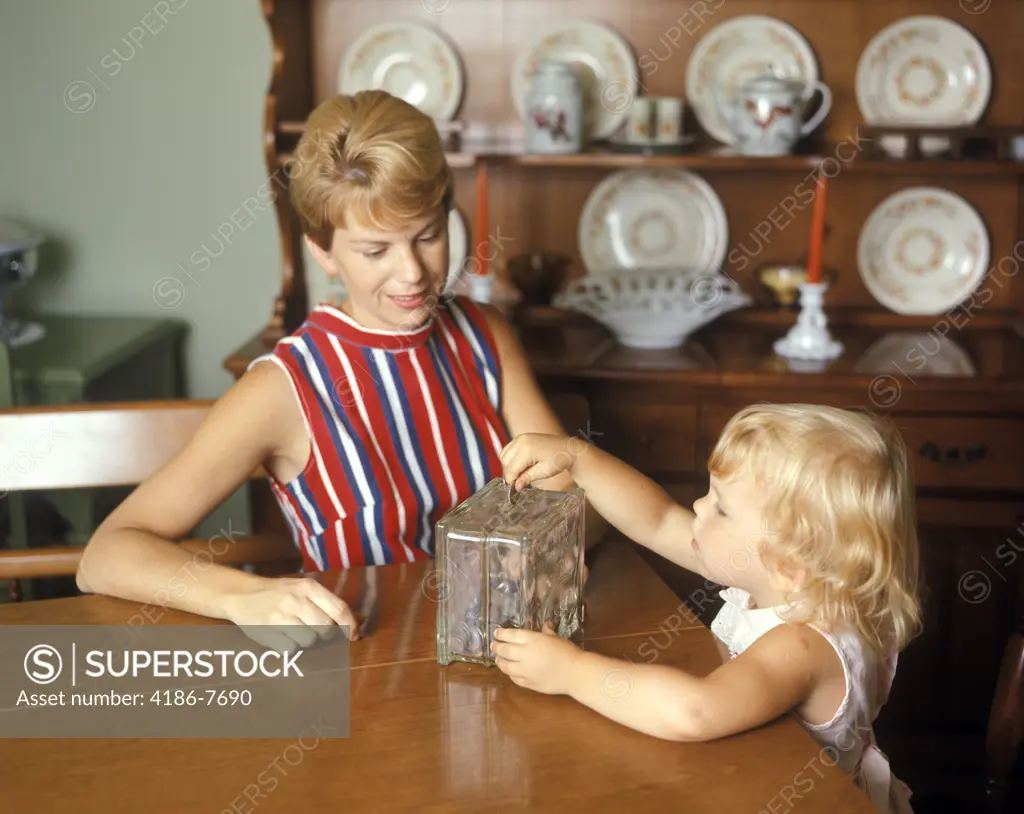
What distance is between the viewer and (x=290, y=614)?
120 centimetres

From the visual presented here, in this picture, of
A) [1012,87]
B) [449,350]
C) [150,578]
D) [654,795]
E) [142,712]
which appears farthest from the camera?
[1012,87]

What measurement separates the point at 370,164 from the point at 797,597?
2.41 ft

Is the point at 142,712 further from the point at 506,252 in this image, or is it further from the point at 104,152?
the point at 104,152

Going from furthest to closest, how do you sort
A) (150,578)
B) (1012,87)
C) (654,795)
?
(1012,87) → (150,578) → (654,795)

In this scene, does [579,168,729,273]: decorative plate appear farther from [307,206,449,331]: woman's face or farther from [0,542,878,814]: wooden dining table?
[0,542,878,814]: wooden dining table

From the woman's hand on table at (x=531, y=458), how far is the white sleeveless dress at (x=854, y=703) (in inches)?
10.4

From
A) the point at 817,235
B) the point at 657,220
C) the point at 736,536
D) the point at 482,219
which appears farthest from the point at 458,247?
the point at 736,536

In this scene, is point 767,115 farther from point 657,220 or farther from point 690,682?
point 690,682

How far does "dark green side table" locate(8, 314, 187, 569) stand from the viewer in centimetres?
234

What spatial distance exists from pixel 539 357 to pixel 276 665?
1250 millimetres

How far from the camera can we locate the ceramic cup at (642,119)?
2471 millimetres

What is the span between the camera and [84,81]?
104 inches

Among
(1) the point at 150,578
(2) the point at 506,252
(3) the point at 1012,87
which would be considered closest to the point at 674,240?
(2) the point at 506,252

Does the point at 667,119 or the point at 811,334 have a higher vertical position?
the point at 667,119
